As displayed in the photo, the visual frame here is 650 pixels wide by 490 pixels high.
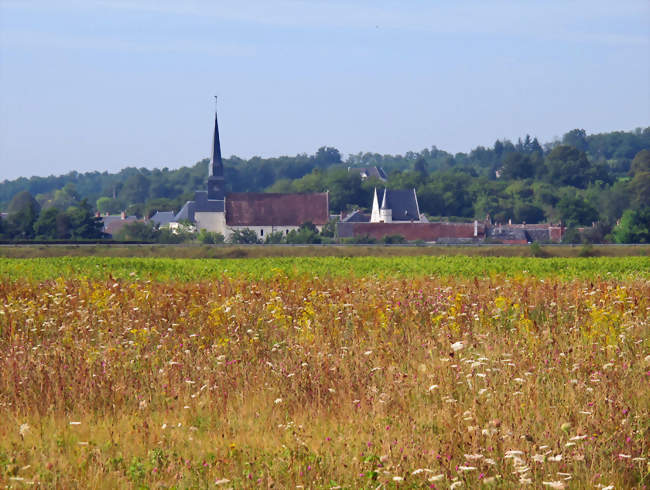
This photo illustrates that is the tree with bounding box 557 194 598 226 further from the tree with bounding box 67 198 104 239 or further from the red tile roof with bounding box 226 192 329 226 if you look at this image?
the tree with bounding box 67 198 104 239

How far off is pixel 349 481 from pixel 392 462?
1.21 ft

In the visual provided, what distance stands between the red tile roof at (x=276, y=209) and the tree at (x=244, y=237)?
9.18 meters

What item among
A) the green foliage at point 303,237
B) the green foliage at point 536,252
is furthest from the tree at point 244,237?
the green foliage at point 536,252

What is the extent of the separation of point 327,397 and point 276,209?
119568 millimetres

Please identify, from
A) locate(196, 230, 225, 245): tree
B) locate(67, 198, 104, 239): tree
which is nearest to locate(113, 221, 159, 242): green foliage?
locate(67, 198, 104, 239): tree

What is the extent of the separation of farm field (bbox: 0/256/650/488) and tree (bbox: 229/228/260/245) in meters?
98.8

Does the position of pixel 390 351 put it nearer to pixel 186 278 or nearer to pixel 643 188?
pixel 186 278

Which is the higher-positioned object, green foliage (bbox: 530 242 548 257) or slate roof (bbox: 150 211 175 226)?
slate roof (bbox: 150 211 175 226)

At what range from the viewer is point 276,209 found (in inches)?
5027

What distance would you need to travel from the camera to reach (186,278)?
2427 cm

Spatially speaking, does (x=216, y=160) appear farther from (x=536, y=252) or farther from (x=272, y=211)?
(x=536, y=252)

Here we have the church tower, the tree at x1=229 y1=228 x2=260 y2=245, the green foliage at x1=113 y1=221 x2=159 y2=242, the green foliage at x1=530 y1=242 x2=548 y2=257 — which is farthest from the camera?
the church tower

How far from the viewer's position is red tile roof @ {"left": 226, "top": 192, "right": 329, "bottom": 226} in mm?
127625

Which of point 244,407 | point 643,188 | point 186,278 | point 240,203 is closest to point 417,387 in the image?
point 244,407
